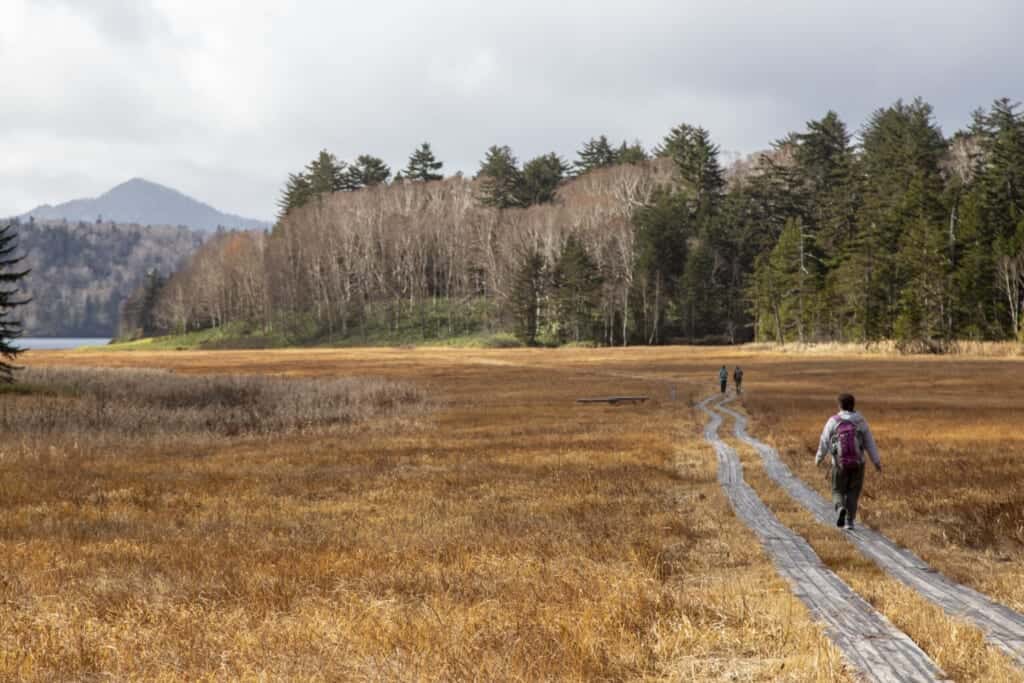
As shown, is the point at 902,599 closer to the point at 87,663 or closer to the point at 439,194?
the point at 87,663

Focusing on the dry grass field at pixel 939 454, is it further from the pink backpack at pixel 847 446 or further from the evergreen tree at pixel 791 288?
the evergreen tree at pixel 791 288

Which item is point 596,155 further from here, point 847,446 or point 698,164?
point 847,446

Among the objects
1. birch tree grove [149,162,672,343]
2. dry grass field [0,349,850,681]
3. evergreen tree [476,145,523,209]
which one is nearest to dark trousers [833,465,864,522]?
dry grass field [0,349,850,681]

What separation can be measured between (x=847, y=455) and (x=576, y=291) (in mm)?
97618

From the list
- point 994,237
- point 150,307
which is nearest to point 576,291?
point 994,237

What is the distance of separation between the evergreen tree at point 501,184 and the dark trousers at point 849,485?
419 ft

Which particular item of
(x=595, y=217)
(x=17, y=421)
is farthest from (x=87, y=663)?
(x=595, y=217)

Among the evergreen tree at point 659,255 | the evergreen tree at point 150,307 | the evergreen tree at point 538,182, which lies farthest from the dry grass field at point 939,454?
the evergreen tree at point 150,307

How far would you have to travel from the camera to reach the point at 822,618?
8242 mm

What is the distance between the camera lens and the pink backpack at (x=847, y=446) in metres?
13.0

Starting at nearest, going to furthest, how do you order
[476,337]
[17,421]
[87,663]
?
[87,663]
[17,421]
[476,337]

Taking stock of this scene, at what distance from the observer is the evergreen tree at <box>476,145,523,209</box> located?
139m

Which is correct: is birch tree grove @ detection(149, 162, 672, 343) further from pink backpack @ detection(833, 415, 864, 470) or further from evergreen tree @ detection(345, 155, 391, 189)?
pink backpack @ detection(833, 415, 864, 470)

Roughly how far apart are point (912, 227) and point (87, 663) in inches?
3489
